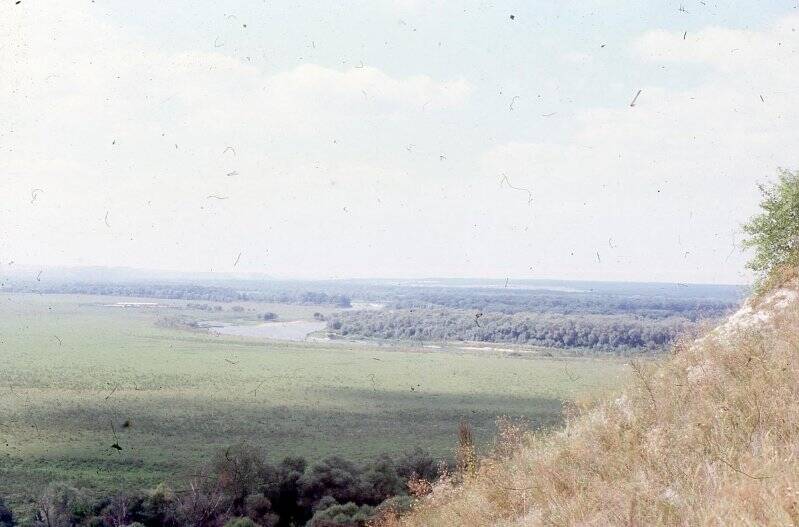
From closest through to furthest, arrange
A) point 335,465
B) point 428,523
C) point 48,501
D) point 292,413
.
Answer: point 428,523, point 48,501, point 335,465, point 292,413

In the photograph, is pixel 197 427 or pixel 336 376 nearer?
pixel 197 427

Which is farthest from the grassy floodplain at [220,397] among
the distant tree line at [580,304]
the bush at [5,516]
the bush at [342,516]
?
the distant tree line at [580,304]

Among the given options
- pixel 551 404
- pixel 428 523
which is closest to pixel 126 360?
pixel 551 404

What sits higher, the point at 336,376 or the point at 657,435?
the point at 657,435

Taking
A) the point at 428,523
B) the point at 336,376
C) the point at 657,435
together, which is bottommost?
the point at 336,376

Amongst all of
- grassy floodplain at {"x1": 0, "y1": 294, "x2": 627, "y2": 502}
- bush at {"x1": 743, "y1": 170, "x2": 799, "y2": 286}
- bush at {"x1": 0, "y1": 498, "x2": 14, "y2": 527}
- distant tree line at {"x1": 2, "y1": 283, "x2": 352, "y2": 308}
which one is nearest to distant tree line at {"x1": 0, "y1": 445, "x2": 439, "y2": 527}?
bush at {"x1": 0, "y1": 498, "x2": 14, "y2": 527}

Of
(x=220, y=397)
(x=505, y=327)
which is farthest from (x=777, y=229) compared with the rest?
(x=505, y=327)

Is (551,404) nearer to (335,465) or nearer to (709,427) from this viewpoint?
(335,465)
